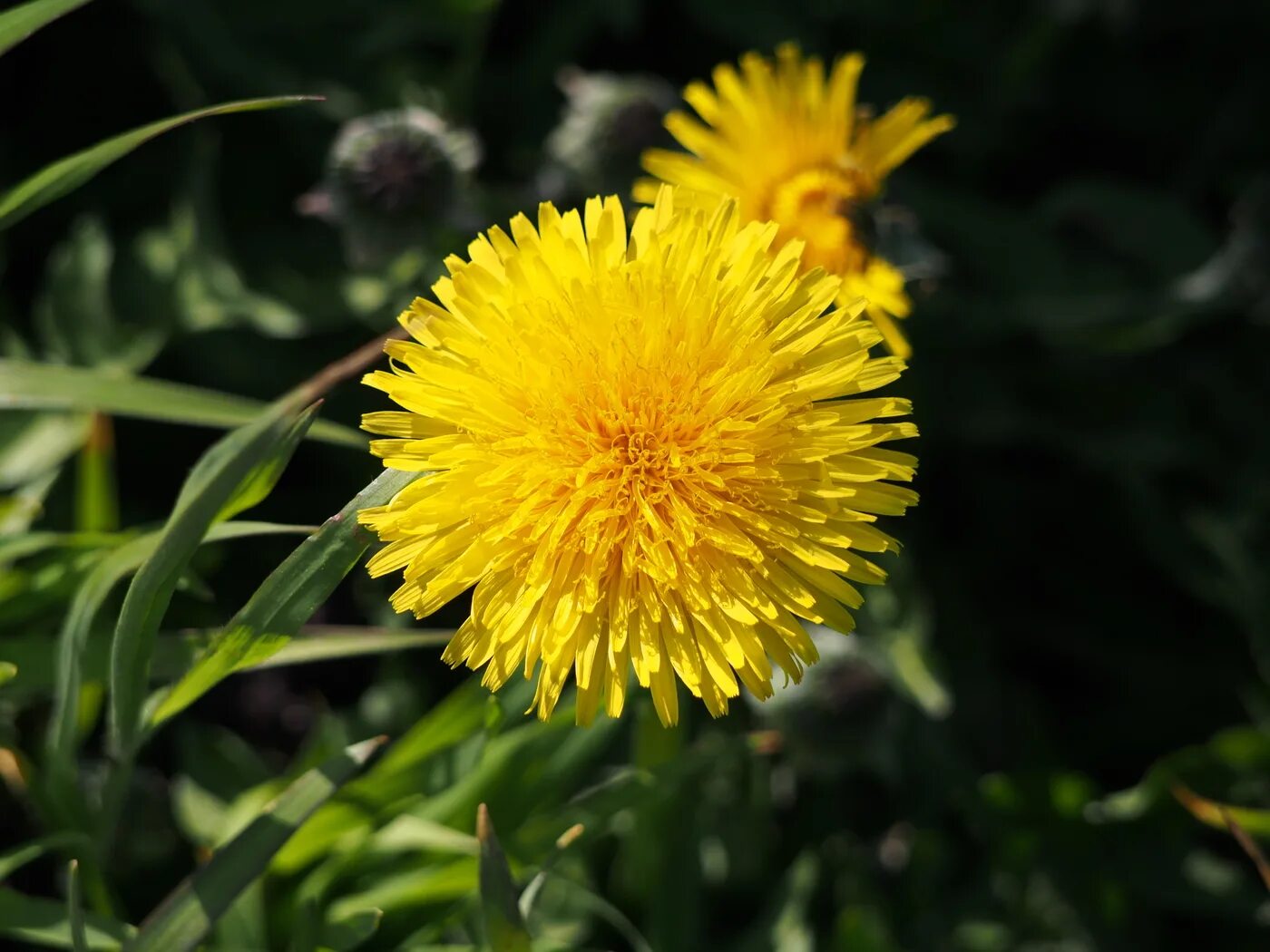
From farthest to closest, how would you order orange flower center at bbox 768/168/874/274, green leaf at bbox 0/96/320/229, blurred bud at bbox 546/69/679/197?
blurred bud at bbox 546/69/679/197
orange flower center at bbox 768/168/874/274
green leaf at bbox 0/96/320/229

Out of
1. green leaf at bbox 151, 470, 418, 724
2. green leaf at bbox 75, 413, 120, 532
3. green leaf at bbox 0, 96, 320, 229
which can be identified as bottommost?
green leaf at bbox 151, 470, 418, 724

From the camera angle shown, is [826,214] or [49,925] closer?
[49,925]

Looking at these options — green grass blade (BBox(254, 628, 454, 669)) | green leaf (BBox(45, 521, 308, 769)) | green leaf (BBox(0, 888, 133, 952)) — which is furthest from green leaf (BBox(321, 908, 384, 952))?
green leaf (BBox(45, 521, 308, 769))

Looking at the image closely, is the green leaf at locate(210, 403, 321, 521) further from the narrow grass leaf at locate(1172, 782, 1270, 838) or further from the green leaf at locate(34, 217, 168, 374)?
the narrow grass leaf at locate(1172, 782, 1270, 838)

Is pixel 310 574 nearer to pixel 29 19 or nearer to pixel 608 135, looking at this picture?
pixel 29 19

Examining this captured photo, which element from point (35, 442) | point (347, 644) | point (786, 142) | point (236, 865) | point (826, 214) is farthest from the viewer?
point (35, 442)

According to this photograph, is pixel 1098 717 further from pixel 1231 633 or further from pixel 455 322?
pixel 455 322

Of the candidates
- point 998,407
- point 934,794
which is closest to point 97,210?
point 998,407

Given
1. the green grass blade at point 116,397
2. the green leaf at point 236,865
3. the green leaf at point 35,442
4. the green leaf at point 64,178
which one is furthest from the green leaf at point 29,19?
the green leaf at point 236,865

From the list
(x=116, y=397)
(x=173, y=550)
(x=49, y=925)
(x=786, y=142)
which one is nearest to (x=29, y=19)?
(x=116, y=397)
